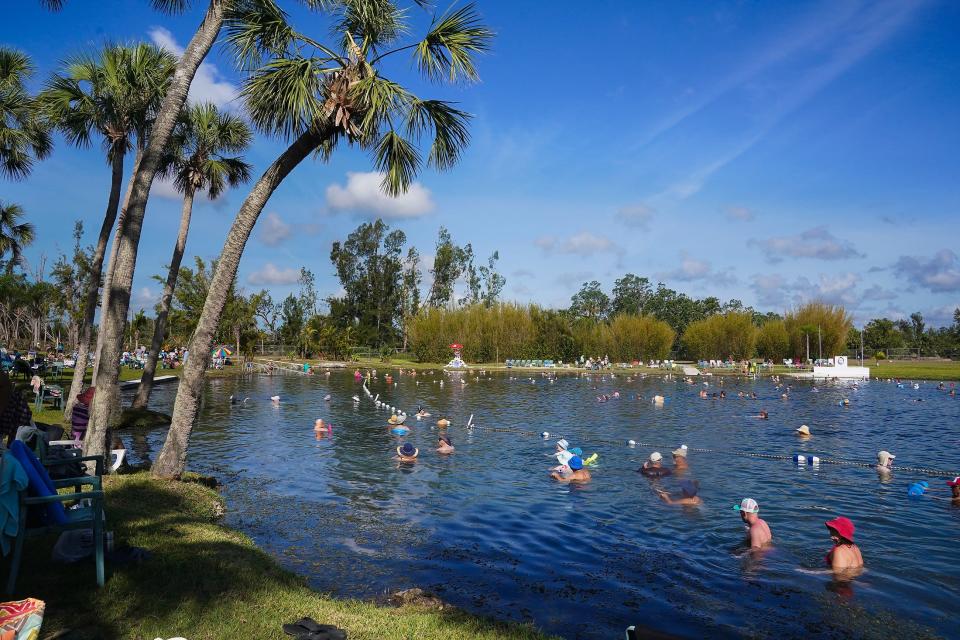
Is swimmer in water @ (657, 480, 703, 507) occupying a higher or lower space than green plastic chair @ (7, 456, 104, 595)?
lower

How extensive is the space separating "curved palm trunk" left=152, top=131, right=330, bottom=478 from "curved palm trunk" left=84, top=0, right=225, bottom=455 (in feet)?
3.38

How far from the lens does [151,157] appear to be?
9141 mm

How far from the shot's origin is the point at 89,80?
1449cm

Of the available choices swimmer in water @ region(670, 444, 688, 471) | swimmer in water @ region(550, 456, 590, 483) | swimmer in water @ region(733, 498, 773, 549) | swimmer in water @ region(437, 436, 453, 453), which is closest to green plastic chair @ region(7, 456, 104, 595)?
swimmer in water @ region(733, 498, 773, 549)

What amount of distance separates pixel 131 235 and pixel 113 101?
300 inches

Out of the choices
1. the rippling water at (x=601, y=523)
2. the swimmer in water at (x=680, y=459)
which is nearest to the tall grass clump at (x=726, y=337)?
the rippling water at (x=601, y=523)

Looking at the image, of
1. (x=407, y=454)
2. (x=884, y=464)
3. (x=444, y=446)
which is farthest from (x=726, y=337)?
(x=407, y=454)

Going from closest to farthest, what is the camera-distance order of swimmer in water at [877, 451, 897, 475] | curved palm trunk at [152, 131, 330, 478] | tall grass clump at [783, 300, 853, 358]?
1. curved palm trunk at [152, 131, 330, 478]
2. swimmer in water at [877, 451, 897, 475]
3. tall grass clump at [783, 300, 853, 358]

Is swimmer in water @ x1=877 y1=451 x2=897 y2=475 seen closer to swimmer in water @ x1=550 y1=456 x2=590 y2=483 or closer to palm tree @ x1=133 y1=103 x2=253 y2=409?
swimmer in water @ x1=550 y1=456 x2=590 y2=483

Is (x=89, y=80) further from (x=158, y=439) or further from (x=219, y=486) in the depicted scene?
(x=219, y=486)

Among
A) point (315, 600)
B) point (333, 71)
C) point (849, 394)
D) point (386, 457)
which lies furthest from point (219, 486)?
point (849, 394)

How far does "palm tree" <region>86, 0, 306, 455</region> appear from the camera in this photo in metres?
8.88

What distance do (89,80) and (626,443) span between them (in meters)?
17.4

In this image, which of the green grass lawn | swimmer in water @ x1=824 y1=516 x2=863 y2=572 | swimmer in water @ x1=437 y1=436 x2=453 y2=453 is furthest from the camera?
swimmer in water @ x1=437 y1=436 x2=453 y2=453
